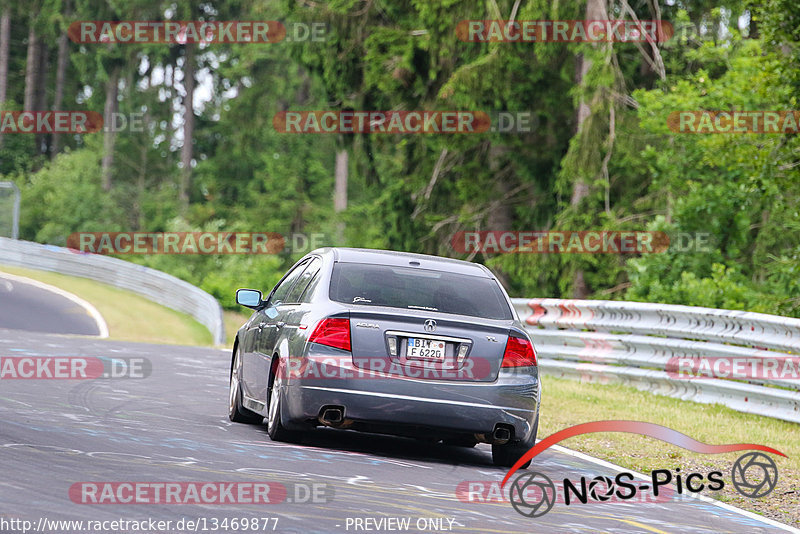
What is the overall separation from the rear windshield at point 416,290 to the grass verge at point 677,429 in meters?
1.76

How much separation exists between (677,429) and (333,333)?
4664mm

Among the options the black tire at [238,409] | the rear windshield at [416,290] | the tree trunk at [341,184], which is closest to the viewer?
the rear windshield at [416,290]

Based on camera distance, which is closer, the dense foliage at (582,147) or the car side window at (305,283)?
the car side window at (305,283)

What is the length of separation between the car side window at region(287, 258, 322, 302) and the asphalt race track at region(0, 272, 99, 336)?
57.1 ft

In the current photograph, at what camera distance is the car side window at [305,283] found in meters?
9.94

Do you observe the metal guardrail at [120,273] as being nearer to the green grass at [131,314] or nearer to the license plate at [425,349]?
the green grass at [131,314]

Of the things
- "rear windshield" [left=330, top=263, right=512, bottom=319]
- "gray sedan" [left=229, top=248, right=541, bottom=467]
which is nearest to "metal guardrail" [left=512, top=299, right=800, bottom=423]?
"rear windshield" [left=330, top=263, right=512, bottom=319]

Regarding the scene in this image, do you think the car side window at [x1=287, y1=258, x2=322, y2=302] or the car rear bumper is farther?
the car side window at [x1=287, y1=258, x2=322, y2=302]

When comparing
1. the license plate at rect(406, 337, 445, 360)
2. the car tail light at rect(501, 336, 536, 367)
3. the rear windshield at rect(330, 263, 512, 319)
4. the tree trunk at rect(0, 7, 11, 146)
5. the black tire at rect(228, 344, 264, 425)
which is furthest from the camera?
the tree trunk at rect(0, 7, 11, 146)

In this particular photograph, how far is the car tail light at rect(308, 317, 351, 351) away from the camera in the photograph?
29.5 feet

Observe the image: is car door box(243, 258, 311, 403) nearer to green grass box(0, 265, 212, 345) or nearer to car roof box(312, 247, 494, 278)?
car roof box(312, 247, 494, 278)

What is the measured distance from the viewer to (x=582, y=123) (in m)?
26.5

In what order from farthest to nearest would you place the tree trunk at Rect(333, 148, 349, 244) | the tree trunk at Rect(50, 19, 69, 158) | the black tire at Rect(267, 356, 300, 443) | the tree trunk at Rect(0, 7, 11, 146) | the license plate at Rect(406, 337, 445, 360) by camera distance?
the tree trunk at Rect(50, 19, 69, 158) → the tree trunk at Rect(0, 7, 11, 146) → the tree trunk at Rect(333, 148, 349, 244) → the black tire at Rect(267, 356, 300, 443) → the license plate at Rect(406, 337, 445, 360)

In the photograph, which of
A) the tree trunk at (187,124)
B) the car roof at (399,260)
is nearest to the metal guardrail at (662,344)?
the car roof at (399,260)
